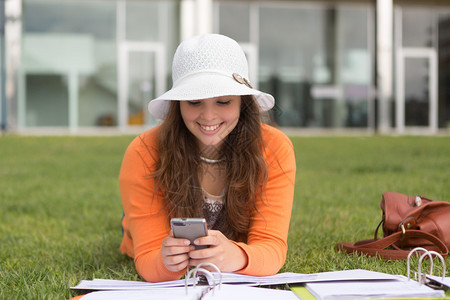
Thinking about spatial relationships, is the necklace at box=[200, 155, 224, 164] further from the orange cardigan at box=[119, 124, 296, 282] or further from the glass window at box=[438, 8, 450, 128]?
the glass window at box=[438, 8, 450, 128]

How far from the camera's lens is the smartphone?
1.58 m

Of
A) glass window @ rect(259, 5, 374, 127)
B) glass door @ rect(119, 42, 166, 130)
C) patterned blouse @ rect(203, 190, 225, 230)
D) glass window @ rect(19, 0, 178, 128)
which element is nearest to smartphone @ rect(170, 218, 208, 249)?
patterned blouse @ rect(203, 190, 225, 230)

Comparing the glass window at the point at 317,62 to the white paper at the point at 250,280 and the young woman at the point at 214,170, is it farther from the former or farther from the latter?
the white paper at the point at 250,280

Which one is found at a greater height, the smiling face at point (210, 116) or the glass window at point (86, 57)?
the glass window at point (86, 57)

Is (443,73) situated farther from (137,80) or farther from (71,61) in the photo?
(71,61)

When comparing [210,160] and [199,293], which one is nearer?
[199,293]

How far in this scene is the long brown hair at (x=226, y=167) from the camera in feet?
6.88

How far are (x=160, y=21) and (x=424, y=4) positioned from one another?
25.2 feet

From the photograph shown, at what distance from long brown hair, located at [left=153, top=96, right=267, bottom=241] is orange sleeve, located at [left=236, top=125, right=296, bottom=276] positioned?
1.8 inches

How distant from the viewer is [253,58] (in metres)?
15.3

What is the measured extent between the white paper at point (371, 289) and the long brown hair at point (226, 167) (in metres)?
0.54

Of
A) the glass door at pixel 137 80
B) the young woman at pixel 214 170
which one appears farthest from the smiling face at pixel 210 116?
the glass door at pixel 137 80

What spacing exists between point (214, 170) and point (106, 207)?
2250mm

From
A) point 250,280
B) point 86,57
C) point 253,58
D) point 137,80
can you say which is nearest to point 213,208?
point 250,280
